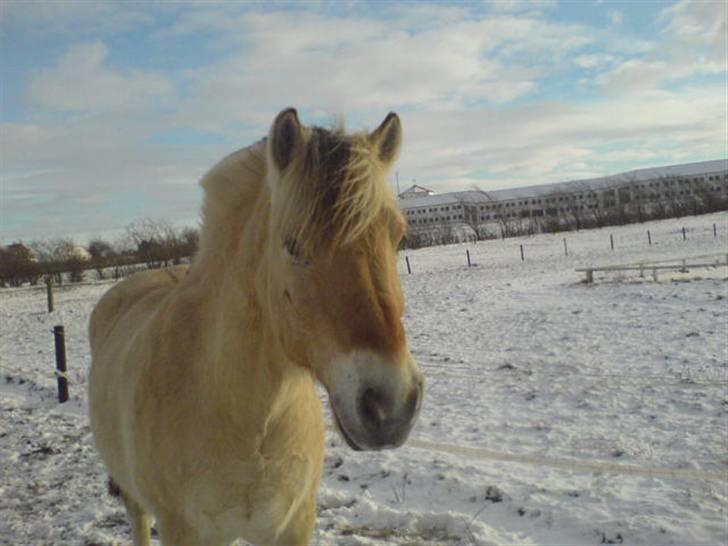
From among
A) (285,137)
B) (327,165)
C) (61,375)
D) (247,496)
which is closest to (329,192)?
(327,165)

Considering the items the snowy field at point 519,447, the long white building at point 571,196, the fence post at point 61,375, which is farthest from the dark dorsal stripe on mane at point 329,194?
the long white building at point 571,196

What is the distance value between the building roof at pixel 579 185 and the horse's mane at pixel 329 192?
Answer: 82.2 metres

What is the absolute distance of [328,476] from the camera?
5.11 m

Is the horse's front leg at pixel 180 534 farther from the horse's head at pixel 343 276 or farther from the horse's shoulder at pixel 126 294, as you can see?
the horse's shoulder at pixel 126 294

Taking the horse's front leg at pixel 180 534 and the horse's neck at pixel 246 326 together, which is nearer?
the horse's neck at pixel 246 326

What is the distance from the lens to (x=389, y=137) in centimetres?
219

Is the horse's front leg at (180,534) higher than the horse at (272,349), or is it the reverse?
the horse at (272,349)

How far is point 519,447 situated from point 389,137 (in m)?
4.31

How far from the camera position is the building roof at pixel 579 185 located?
86188mm

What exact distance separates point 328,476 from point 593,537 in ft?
7.60

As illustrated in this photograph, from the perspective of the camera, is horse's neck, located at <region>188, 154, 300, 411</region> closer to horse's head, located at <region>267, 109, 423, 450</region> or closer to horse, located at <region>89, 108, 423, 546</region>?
horse, located at <region>89, 108, 423, 546</region>

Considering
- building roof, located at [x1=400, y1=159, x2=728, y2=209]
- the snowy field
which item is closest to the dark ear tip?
the snowy field

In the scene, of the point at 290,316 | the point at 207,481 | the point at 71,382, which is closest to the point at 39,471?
the point at 71,382

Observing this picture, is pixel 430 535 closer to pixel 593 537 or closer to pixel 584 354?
pixel 593 537
